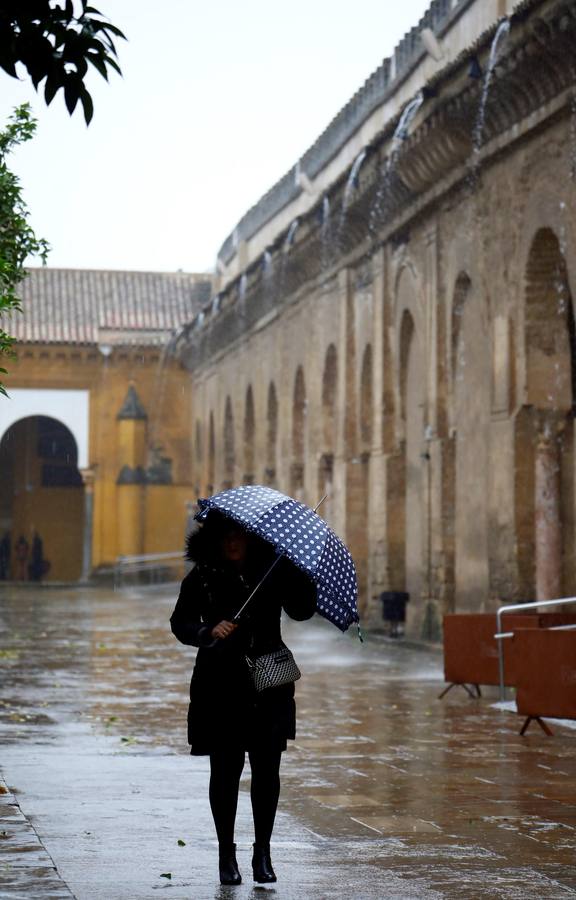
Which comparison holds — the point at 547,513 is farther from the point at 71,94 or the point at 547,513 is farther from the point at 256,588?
the point at 71,94

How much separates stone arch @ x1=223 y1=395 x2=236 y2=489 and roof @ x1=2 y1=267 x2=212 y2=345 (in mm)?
6154

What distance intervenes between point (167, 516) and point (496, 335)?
29.6m

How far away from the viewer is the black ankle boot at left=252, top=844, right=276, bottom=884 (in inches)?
255

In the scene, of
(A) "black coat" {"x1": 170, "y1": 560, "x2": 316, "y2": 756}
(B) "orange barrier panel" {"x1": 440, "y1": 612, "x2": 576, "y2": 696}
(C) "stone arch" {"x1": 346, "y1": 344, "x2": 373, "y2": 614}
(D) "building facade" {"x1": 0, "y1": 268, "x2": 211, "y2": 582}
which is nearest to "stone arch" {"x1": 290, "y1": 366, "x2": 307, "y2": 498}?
(C) "stone arch" {"x1": 346, "y1": 344, "x2": 373, "y2": 614}

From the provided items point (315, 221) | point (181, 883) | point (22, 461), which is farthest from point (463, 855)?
point (22, 461)

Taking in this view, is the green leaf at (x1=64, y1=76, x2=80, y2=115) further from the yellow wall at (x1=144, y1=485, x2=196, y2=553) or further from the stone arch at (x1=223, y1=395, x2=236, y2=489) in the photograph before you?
the yellow wall at (x1=144, y1=485, x2=196, y2=553)

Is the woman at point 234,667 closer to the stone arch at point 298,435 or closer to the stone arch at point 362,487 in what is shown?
the stone arch at point 362,487

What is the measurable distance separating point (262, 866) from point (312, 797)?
2602mm

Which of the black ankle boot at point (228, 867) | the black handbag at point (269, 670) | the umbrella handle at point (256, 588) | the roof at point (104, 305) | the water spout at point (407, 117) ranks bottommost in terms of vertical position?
the black ankle boot at point (228, 867)

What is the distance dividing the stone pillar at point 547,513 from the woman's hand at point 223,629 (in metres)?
12.3

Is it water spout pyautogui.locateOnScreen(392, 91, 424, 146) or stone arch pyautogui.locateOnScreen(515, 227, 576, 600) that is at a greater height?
water spout pyautogui.locateOnScreen(392, 91, 424, 146)

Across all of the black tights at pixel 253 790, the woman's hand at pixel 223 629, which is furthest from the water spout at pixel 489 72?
the black tights at pixel 253 790

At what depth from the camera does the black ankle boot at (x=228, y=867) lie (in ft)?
21.2

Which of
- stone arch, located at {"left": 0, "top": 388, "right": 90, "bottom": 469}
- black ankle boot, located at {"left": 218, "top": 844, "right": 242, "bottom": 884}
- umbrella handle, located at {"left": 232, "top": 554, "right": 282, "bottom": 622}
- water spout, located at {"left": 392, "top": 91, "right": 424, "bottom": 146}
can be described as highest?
water spout, located at {"left": 392, "top": 91, "right": 424, "bottom": 146}
